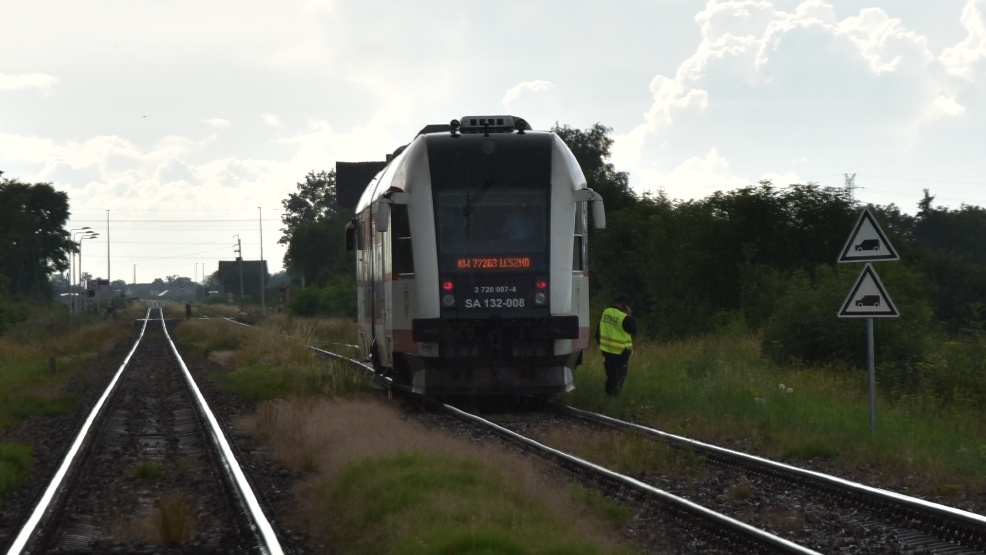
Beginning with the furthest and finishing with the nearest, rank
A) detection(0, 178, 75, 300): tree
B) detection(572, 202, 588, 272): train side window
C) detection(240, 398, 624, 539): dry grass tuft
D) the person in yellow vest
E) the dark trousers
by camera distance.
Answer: detection(0, 178, 75, 300): tree, the dark trousers, the person in yellow vest, detection(572, 202, 588, 272): train side window, detection(240, 398, 624, 539): dry grass tuft

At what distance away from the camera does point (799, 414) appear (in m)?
14.3

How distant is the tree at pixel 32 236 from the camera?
85625 millimetres

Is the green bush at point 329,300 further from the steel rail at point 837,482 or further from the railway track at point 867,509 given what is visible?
the railway track at point 867,509

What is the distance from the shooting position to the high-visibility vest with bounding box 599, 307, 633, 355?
17.0 m

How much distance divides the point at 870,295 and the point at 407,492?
20.9ft

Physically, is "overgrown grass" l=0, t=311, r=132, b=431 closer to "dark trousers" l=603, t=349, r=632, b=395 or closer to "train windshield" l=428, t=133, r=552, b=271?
"train windshield" l=428, t=133, r=552, b=271

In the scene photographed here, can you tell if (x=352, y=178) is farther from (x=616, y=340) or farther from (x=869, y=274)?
(x=869, y=274)

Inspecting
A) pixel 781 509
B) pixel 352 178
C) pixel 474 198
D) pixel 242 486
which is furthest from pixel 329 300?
pixel 781 509

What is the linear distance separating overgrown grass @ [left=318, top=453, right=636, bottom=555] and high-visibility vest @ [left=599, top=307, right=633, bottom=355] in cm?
713

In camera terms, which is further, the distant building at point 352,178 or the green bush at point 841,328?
the distant building at point 352,178

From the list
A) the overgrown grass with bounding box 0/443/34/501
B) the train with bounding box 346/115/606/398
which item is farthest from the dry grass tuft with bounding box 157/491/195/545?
the train with bounding box 346/115/606/398

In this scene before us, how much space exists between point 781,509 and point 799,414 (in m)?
5.60

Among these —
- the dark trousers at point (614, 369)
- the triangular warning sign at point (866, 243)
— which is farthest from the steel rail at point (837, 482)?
the dark trousers at point (614, 369)

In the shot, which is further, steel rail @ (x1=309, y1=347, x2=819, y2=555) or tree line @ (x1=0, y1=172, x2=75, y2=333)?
tree line @ (x1=0, y1=172, x2=75, y2=333)
